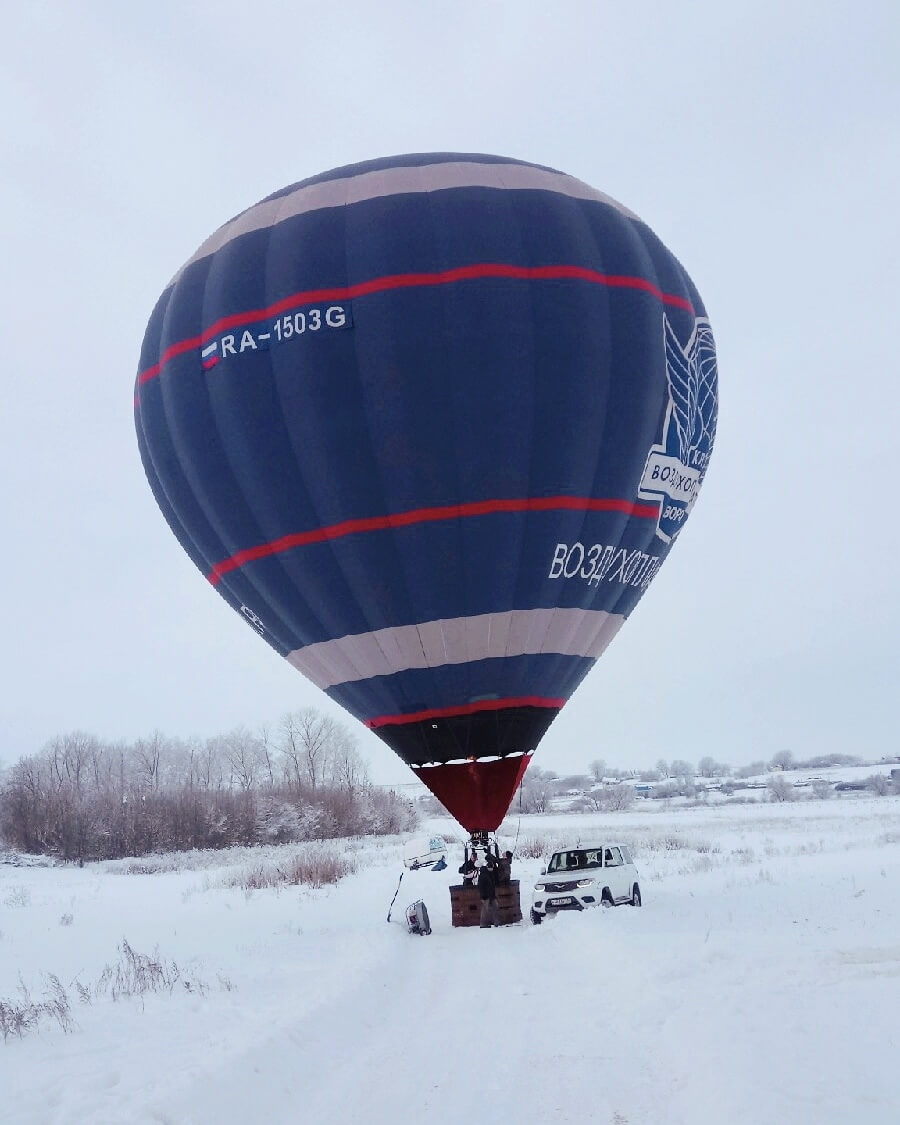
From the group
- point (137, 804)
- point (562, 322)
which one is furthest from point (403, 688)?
point (137, 804)

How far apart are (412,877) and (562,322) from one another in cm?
2065

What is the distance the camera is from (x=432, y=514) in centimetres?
1416

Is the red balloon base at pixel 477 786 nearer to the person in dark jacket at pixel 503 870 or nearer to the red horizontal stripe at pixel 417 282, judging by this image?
the person in dark jacket at pixel 503 870

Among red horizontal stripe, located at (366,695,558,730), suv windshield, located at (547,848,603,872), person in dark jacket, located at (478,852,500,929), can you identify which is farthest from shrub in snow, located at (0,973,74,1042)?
suv windshield, located at (547,848,603,872)

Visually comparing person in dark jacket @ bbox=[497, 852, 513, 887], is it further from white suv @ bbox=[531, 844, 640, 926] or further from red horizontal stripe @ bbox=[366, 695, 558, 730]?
red horizontal stripe @ bbox=[366, 695, 558, 730]

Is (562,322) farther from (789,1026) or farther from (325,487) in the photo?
(789,1026)

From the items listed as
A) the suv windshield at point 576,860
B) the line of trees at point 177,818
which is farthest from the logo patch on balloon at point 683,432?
the line of trees at point 177,818

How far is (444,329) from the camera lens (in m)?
14.1

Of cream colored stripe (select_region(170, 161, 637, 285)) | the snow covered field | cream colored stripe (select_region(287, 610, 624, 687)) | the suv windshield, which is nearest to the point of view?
the snow covered field

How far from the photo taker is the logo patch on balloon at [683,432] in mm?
15852

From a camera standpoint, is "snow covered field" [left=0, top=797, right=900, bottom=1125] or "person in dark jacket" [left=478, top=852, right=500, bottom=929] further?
"person in dark jacket" [left=478, top=852, right=500, bottom=929]

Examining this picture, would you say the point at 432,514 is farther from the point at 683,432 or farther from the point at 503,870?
the point at 503,870

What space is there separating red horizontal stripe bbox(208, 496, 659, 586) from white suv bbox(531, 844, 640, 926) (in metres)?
7.10

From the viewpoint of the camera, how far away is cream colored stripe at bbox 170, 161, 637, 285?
609 inches
